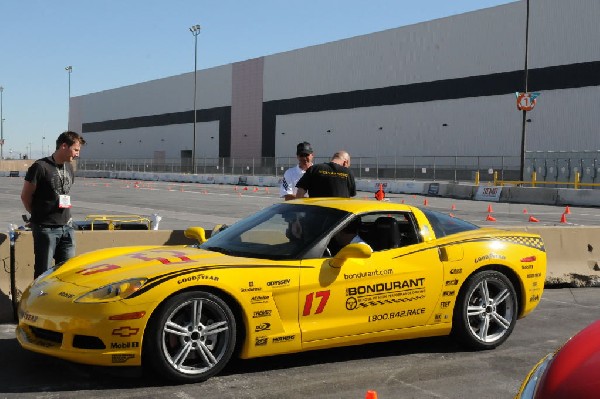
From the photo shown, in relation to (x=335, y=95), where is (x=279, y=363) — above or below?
below

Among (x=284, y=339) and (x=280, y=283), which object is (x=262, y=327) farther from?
(x=280, y=283)

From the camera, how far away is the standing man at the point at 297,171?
29.5 feet

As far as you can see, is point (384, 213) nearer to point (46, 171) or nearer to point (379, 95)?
point (46, 171)

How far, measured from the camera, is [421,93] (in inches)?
2158

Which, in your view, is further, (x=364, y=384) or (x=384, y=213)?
(x=384, y=213)

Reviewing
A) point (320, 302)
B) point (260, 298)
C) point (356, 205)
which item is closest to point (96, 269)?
point (260, 298)

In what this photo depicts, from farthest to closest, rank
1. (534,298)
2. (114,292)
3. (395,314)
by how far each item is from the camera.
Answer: (534,298)
(395,314)
(114,292)

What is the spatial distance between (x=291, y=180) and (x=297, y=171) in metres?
0.15

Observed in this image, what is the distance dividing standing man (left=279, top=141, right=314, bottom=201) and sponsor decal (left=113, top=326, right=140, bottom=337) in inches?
163

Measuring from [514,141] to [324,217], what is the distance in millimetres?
43936

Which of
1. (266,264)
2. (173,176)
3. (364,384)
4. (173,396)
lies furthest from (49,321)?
(173,176)

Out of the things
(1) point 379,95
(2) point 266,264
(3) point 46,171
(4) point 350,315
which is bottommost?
(4) point 350,315

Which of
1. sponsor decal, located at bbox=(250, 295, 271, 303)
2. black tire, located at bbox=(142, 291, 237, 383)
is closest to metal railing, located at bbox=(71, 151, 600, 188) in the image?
sponsor decal, located at bbox=(250, 295, 271, 303)

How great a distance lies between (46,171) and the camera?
6934mm
